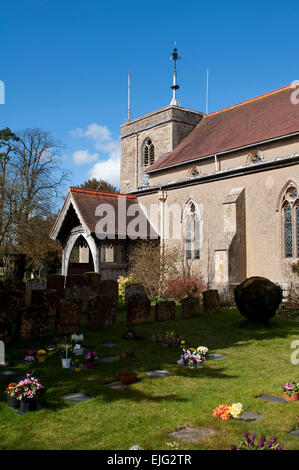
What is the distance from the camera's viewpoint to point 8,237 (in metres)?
23.6

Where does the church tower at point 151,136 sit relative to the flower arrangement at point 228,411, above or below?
above

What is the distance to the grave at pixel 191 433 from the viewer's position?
14.9 ft

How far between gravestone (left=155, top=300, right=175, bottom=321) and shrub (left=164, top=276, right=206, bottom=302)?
16.2 ft

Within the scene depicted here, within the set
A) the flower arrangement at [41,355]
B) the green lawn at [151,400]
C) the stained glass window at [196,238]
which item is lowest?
the green lawn at [151,400]

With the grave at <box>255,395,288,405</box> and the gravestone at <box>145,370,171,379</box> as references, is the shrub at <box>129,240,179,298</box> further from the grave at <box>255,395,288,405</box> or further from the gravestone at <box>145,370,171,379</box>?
the grave at <box>255,395,288,405</box>

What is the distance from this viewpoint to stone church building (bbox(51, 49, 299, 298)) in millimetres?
16797

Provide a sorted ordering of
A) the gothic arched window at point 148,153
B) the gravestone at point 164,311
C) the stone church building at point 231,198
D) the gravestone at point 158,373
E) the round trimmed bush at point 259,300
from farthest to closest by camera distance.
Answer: the gothic arched window at point 148,153, the stone church building at point 231,198, the gravestone at point 164,311, the round trimmed bush at point 259,300, the gravestone at point 158,373

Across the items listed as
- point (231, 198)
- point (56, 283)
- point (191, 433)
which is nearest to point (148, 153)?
point (231, 198)

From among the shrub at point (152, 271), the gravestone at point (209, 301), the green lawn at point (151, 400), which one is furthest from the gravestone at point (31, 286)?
the gravestone at point (209, 301)

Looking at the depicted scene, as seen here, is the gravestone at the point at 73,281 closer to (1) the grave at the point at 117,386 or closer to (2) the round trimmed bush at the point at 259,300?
(2) the round trimmed bush at the point at 259,300

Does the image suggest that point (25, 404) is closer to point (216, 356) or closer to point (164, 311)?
point (216, 356)

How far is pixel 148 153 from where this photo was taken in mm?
31125

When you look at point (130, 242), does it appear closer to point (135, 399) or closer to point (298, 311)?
point (298, 311)

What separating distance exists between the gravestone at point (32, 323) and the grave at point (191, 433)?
17.8 ft
